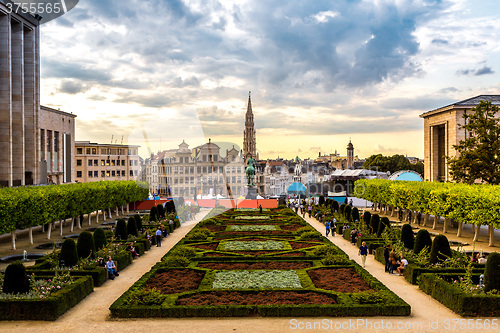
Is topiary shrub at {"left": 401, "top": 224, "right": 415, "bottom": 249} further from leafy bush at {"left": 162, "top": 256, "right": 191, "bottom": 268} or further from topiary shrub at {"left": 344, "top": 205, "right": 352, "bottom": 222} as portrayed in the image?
topiary shrub at {"left": 344, "top": 205, "right": 352, "bottom": 222}

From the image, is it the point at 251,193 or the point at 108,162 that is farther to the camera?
the point at 108,162

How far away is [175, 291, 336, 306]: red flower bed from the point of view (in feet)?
60.0

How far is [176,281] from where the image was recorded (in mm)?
21781

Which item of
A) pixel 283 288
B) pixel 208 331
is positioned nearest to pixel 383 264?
pixel 283 288

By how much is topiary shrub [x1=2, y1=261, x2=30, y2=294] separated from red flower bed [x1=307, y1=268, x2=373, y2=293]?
513 inches

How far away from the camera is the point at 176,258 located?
83.8ft

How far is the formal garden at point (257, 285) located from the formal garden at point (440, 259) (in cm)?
247

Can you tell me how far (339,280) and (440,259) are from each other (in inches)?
249

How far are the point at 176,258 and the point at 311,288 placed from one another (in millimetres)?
9009

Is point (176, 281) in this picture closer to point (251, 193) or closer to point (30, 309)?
point (30, 309)

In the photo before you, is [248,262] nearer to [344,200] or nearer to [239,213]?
[239,213]

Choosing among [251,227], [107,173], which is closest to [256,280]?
[251,227]

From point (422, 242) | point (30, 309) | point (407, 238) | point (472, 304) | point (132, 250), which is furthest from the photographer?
→ point (407, 238)

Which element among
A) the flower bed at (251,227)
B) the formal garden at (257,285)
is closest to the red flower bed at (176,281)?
the formal garden at (257,285)
